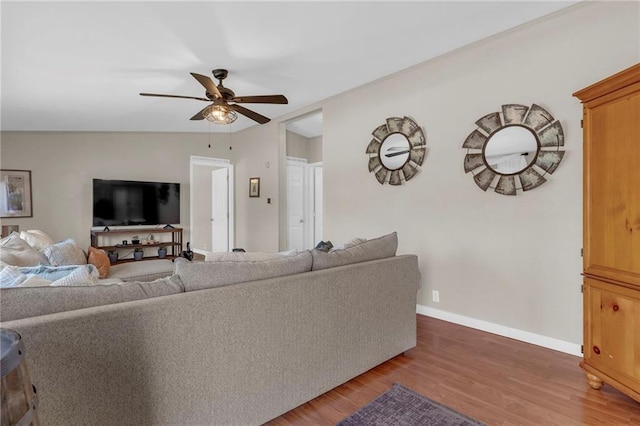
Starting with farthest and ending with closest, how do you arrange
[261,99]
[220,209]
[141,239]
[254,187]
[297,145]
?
[220,209]
[297,145]
[254,187]
[141,239]
[261,99]

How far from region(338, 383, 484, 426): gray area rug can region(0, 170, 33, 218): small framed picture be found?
5.63 metres

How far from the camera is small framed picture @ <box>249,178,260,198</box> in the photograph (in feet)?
18.8

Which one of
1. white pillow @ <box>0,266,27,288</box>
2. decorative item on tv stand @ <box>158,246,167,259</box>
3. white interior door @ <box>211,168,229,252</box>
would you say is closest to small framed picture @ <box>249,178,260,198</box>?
white interior door @ <box>211,168,229,252</box>

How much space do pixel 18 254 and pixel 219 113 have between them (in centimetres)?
208

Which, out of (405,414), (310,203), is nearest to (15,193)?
(310,203)

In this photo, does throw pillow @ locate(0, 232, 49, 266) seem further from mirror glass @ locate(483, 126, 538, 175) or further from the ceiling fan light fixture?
mirror glass @ locate(483, 126, 538, 175)

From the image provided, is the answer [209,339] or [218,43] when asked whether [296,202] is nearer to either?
[218,43]

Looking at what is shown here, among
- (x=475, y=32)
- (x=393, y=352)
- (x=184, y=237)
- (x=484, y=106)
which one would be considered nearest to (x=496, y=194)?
(x=484, y=106)

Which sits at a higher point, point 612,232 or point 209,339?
point 612,232

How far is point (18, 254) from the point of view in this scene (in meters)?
2.66

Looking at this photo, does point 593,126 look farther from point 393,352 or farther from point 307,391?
point 307,391

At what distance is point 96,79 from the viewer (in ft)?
10.5

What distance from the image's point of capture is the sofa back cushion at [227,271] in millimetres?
→ 1454

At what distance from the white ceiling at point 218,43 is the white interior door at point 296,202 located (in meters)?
2.33
